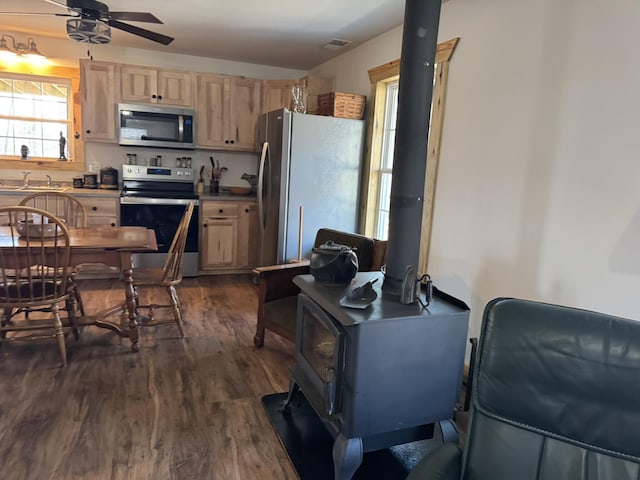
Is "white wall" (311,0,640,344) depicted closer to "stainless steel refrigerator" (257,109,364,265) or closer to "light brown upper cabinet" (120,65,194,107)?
"stainless steel refrigerator" (257,109,364,265)

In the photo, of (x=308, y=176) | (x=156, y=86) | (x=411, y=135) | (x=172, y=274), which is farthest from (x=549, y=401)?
(x=156, y=86)

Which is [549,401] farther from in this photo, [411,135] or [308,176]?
[308,176]

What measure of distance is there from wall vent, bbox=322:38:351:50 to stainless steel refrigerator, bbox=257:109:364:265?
0.77 meters

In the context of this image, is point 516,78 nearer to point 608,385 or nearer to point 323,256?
point 323,256

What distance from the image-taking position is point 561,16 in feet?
7.37

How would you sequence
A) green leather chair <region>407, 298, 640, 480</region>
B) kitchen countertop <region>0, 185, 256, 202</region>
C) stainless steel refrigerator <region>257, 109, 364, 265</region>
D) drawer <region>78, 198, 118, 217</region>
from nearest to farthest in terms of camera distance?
green leather chair <region>407, 298, 640, 480</region>, stainless steel refrigerator <region>257, 109, 364, 265</region>, kitchen countertop <region>0, 185, 256, 202</region>, drawer <region>78, 198, 118, 217</region>

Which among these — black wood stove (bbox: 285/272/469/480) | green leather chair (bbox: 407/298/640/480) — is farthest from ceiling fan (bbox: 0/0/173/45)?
green leather chair (bbox: 407/298/640/480)

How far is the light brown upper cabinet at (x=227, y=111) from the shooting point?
506 centimetres

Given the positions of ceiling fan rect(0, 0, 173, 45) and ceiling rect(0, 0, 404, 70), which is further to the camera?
ceiling rect(0, 0, 404, 70)

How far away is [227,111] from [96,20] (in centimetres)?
223

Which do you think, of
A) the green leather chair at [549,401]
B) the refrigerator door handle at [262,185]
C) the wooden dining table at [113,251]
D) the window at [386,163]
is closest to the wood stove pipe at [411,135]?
the green leather chair at [549,401]

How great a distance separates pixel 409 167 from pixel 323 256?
577 mm

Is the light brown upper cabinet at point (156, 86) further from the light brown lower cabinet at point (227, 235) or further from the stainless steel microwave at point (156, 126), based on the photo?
the light brown lower cabinet at point (227, 235)

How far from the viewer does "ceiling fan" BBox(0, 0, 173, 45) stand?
2.84 m
